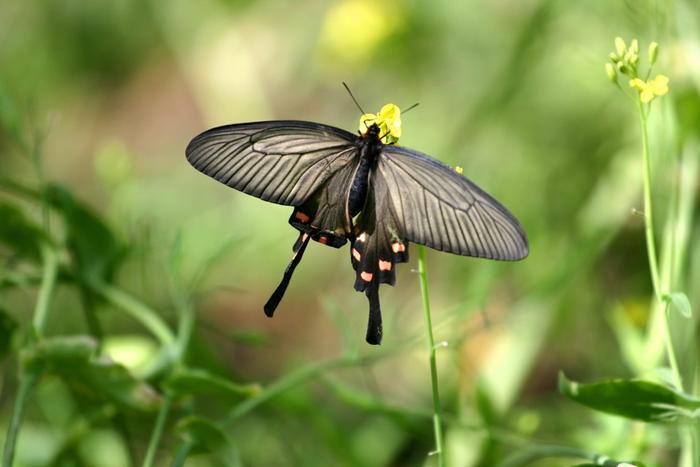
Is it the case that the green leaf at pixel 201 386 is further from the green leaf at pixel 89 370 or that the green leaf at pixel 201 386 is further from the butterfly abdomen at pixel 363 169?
the butterfly abdomen at pixel 363 169

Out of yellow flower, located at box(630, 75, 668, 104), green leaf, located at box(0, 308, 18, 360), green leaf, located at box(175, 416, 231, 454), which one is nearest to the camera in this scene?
yellow flower, located at box(630, 75, 668, 104)

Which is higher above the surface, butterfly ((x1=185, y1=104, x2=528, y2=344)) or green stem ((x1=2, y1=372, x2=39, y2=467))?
butterfly ((x1=185, y1=104, x2=528, y2=344))

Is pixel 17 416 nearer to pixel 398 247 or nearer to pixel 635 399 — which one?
pixel 398 247

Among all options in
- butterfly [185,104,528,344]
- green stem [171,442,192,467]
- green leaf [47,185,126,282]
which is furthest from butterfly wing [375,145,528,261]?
green leaf [47,185,126,282]

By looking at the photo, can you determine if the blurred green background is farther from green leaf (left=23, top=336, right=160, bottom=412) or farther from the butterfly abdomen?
the butterfly abdomen

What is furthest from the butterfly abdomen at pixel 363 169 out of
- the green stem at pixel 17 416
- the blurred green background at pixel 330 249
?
the green stem at pixel 17 416

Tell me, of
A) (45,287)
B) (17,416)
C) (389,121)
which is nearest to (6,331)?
(45,287)
